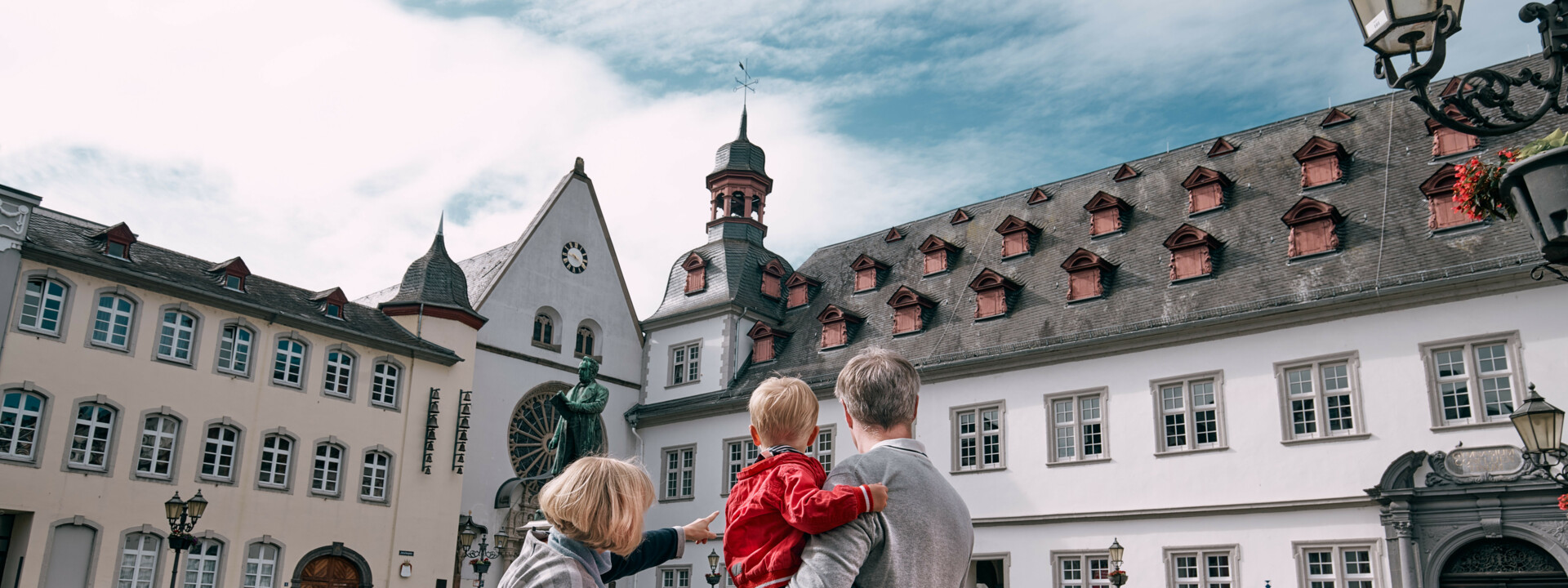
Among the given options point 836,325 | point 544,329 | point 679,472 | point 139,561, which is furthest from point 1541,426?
point 544,329

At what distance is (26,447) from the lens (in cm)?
2288

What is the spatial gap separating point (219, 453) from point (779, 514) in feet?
84.9

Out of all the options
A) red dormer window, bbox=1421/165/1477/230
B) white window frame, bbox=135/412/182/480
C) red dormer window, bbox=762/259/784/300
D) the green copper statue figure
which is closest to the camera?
the green copper statue figure

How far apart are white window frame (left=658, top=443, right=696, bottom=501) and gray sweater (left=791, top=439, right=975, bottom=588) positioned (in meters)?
29.9

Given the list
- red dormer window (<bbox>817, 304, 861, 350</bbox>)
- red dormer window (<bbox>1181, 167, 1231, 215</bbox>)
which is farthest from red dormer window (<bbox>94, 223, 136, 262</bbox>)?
red dormer window (<bbox>1181, 167, 1231, 215</bbox>)

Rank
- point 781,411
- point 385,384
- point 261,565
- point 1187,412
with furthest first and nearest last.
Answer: point 385,384 < point 261,565 < point 1187,412 < point 781,411

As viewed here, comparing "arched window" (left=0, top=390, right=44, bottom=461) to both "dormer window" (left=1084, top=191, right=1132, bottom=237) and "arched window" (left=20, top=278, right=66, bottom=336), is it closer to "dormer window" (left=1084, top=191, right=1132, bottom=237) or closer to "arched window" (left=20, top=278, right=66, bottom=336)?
"arched window" (left=20, top=278, right=66, bottom=336)

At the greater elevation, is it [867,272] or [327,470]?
[867,272]

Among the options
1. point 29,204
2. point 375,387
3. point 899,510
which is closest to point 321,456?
point 375,387

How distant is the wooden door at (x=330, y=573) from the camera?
87.4 ft

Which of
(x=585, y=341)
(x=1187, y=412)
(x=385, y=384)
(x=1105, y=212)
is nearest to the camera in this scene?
(x=1187, y=412)

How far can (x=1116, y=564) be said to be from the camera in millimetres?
22312

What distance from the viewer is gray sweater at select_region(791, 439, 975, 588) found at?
3299 millimetres

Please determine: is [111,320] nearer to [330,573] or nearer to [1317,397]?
[330,573]
